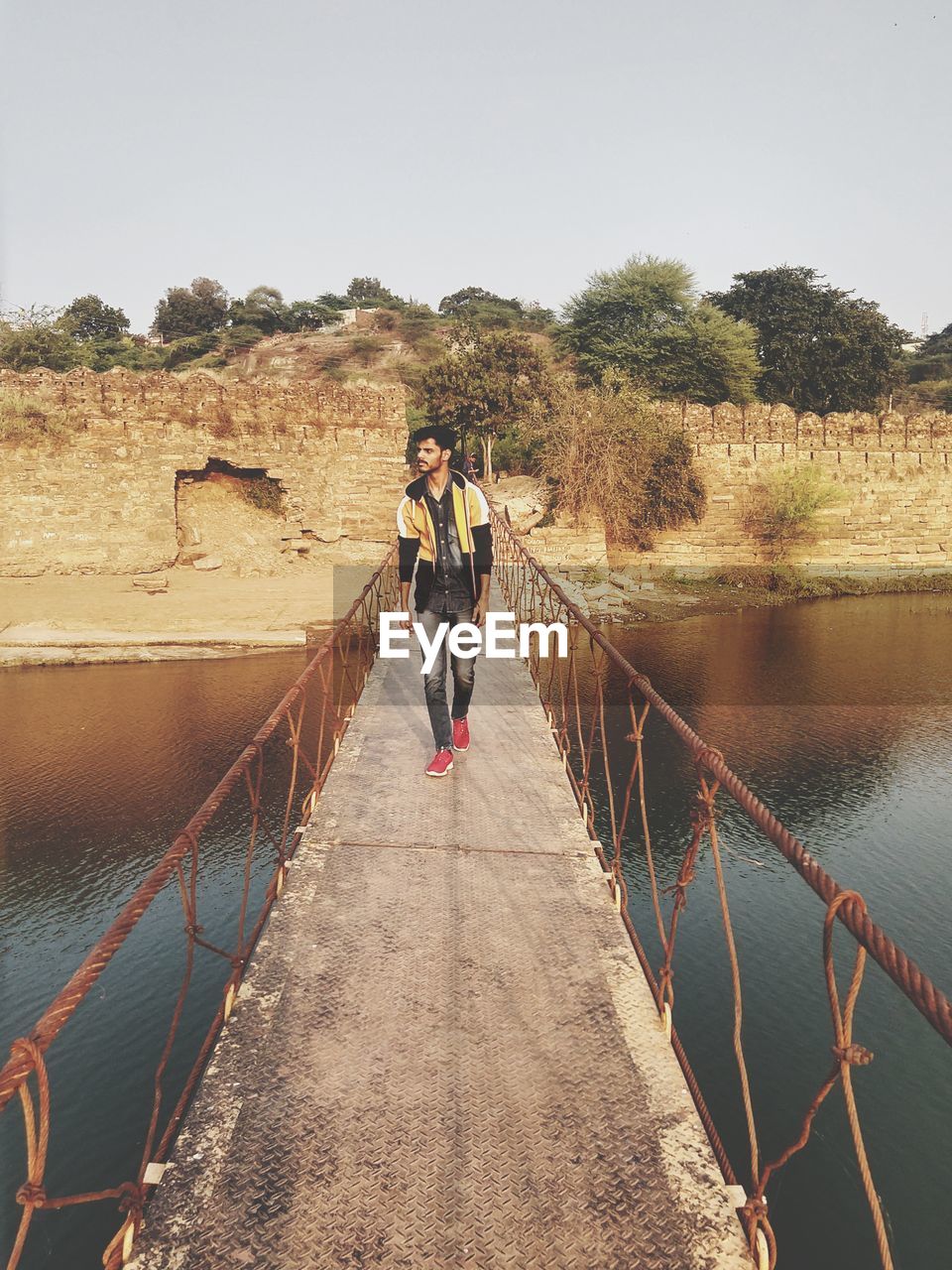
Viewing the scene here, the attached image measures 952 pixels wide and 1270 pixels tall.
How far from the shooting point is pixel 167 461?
54.6 ft

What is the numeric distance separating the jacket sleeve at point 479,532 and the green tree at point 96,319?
4833 cm

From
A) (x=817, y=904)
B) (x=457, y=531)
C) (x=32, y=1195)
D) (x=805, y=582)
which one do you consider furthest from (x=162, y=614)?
(x=805, y=582)

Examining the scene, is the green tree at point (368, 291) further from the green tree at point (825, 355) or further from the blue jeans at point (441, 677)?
the blue jeans at point (441, 677)

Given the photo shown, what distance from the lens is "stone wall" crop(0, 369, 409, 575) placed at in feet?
52.7

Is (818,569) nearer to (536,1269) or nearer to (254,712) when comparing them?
(254,712)

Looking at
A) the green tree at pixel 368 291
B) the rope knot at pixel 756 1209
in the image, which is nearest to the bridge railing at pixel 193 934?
the rope knot at pixel 756 1209

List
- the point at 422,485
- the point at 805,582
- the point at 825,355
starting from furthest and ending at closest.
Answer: the point at 825,355, the point at 805,582, the point at 422,485

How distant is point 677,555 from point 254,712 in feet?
42.1

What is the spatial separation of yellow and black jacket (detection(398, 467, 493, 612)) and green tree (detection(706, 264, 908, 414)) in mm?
29484

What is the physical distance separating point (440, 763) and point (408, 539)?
1.31 meters

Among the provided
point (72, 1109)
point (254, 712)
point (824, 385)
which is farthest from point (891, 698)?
point (824, 385)

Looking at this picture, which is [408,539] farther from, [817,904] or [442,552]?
[817,904]

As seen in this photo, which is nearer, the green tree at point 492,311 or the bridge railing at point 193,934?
the bridge railing at point 193,934

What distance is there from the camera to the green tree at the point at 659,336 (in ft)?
77.2
